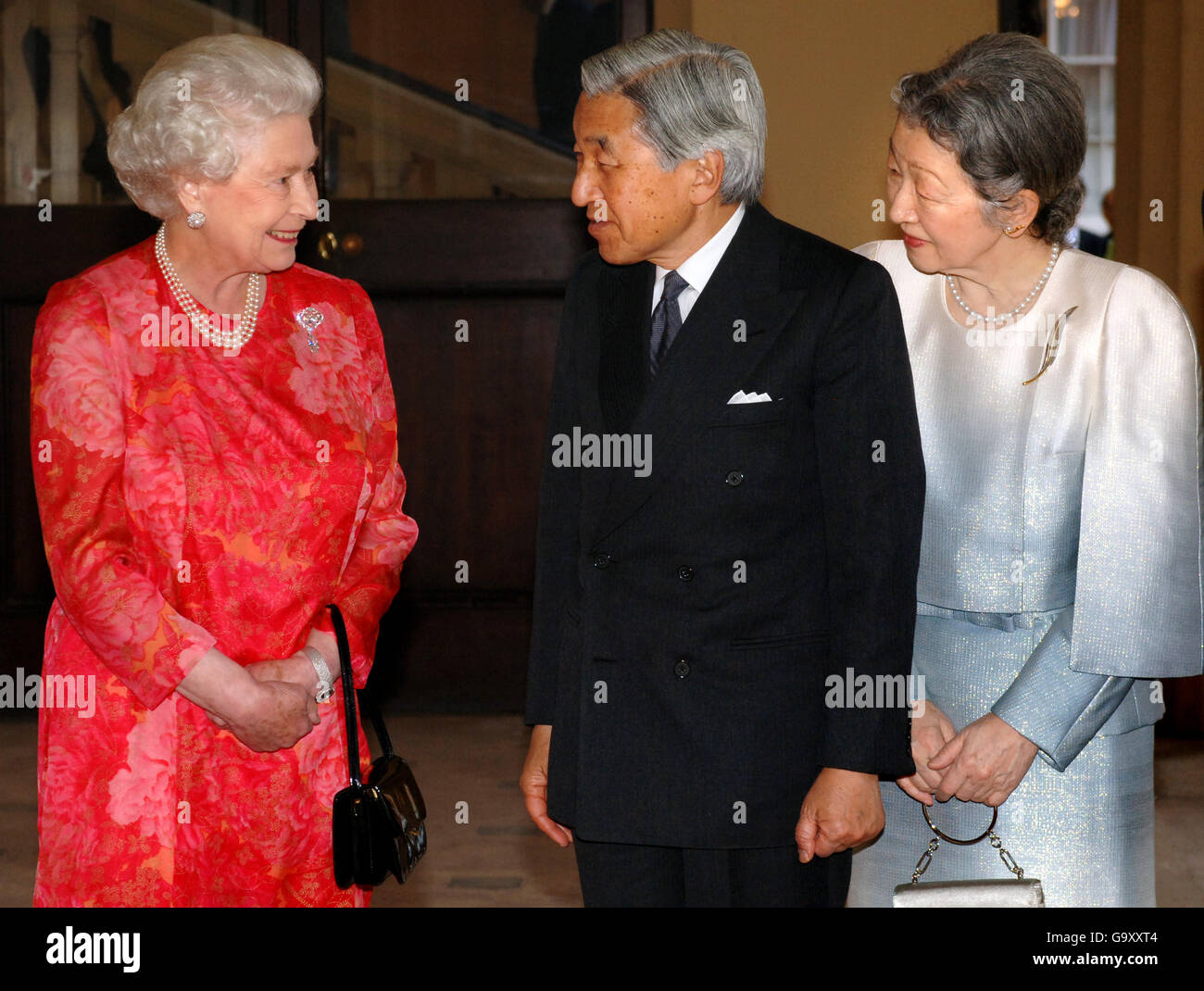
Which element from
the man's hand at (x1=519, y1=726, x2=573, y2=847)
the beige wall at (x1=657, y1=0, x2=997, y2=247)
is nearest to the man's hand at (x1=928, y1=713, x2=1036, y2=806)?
the man's hand at (x1=519, y1=726, x2=573, y2=847)

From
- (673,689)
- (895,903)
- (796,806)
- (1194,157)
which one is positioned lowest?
(895,903)

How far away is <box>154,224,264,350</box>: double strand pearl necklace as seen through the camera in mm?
2027

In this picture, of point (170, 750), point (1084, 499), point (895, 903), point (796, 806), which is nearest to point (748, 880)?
point (796, 806)

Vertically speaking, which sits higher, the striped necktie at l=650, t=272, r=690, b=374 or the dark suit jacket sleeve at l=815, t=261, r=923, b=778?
the striped necktie at l=650, t=272, r=690, b=374

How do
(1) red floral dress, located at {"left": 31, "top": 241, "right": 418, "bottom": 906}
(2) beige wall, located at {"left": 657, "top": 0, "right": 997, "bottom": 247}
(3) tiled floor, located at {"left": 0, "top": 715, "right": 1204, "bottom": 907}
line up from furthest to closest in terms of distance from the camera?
1. (2) beige wall, located at {"left": 657, "top": 0, "right": 997, "bottom": 247}
2. (3) tiled floor, located at {"left": 0, "top": 715, "right": 1204, "bottom": 907}
3. (1) red floral dress, located at {"left": 31, "top": 241, "right": 418, "bottom": 906}

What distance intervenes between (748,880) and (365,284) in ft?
13.1

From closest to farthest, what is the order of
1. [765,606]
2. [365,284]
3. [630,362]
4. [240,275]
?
[765,606] → [630,362] → [240,275] → [365,284]

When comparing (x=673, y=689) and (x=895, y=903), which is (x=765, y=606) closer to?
(x=673, y=689)

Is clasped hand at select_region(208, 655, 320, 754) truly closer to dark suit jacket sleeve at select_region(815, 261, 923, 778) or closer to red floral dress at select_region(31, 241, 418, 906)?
red floral dress at select_region(31, 241, 418, 906)

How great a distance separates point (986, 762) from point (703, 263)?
0.78 meters

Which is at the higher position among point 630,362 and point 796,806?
point 630,362

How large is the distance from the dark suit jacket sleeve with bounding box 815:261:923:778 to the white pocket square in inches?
2.6

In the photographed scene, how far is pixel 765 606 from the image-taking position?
1839 mm

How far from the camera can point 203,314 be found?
2.04 meters
